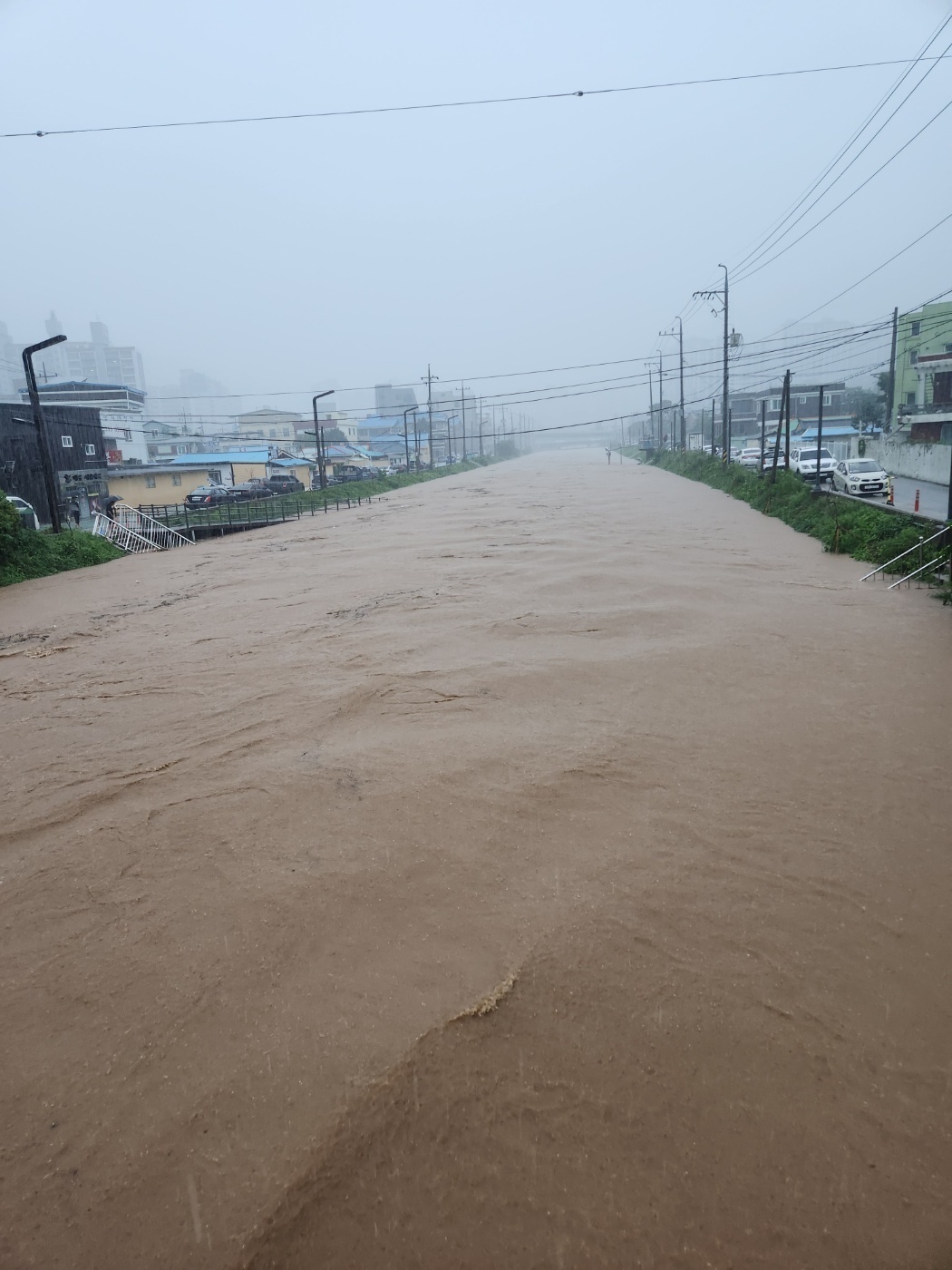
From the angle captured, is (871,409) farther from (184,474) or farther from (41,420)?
(41,420)

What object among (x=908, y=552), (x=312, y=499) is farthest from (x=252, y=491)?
(x=908, y=552)

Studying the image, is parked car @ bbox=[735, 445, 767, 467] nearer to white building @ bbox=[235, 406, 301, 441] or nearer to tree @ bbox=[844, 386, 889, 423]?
tree @ bbox=[844, 386, 889, 423]

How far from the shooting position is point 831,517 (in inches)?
703

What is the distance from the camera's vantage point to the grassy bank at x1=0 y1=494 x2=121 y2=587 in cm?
1736

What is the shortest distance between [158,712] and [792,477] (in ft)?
74.4

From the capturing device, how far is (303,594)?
13.4 metres

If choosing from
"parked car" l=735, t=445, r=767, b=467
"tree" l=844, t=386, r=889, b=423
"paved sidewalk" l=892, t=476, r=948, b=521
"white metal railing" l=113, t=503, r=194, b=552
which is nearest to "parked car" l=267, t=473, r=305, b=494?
"white metal railing" l=113, t=503, r=194, b=552

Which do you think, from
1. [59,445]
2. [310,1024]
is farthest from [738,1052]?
[59,445]

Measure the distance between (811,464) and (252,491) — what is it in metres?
25.3

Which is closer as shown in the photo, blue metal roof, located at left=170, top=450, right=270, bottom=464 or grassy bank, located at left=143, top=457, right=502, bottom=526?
grassy bank, located at left=143, top=457, right=502, bottom=526

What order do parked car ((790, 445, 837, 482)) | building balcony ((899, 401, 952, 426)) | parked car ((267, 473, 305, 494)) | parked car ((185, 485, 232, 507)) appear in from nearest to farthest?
1. parked car ((790, 445, 837, 482))
2. building balcony ((899, 401, 952, 426))
3. parked car ((185, 485, 232, 507))
4. parked car ((267, 473, 305, 494))

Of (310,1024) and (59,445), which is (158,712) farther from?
(59,445)

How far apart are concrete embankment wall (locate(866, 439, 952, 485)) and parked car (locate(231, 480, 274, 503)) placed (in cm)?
2792

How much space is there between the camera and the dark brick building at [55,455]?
28812mm
